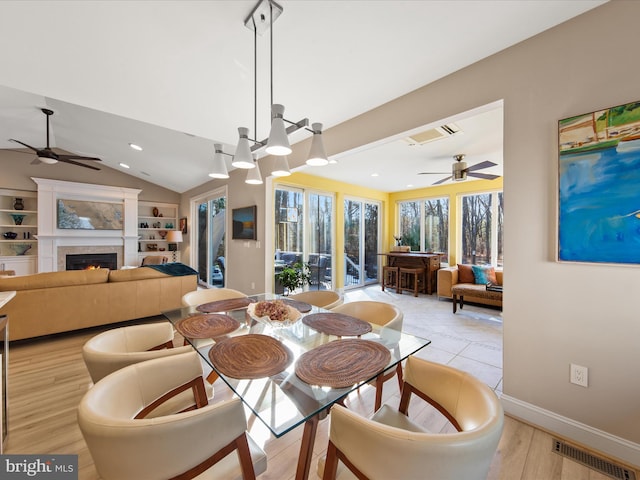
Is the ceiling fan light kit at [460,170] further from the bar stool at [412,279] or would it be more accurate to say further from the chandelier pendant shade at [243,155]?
the chandelier pendant shade at [243,155]

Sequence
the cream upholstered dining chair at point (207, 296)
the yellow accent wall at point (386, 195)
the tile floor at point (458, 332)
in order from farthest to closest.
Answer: the yellow accent wall at point (386, 195), the tile floor at point (458, 332), the cream upholstered dining chair at point (207, 296)

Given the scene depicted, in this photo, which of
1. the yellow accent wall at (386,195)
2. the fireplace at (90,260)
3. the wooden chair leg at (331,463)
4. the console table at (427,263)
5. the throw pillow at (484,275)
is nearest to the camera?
the wooden chair leg at (331,463)

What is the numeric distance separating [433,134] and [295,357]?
2.85 metres

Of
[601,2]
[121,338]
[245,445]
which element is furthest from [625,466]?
[121,338]

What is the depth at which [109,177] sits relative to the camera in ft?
22.7

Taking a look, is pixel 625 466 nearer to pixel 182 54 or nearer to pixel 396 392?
pixel 396 392

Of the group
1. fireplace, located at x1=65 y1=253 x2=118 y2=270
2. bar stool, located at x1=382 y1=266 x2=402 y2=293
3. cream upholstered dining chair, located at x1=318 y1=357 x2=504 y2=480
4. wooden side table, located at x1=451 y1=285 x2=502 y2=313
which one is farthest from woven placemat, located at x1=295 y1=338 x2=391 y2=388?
fireplace, located at x1=65 y1=253 x2=118 y2=270

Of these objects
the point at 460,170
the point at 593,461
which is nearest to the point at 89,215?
the point at 460,170

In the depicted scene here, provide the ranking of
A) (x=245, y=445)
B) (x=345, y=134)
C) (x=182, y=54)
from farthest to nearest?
(x=345, y=134)
(x=182, y=54)
(x=245, y=445)

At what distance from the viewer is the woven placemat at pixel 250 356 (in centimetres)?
117

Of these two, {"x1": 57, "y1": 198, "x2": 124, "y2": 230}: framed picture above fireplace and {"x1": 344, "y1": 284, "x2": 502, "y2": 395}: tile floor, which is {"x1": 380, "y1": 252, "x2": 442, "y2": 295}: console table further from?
{"x1": 57, "y1": 198, "x2": 124, "y2": 230}: framed picture above fireplace

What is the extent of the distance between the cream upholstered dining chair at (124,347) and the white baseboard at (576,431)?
222cm

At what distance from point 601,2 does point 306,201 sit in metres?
4.16

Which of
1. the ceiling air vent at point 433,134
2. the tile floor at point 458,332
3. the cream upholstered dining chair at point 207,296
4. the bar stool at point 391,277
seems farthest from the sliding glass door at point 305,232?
the ceiling air vent at point 433,134
